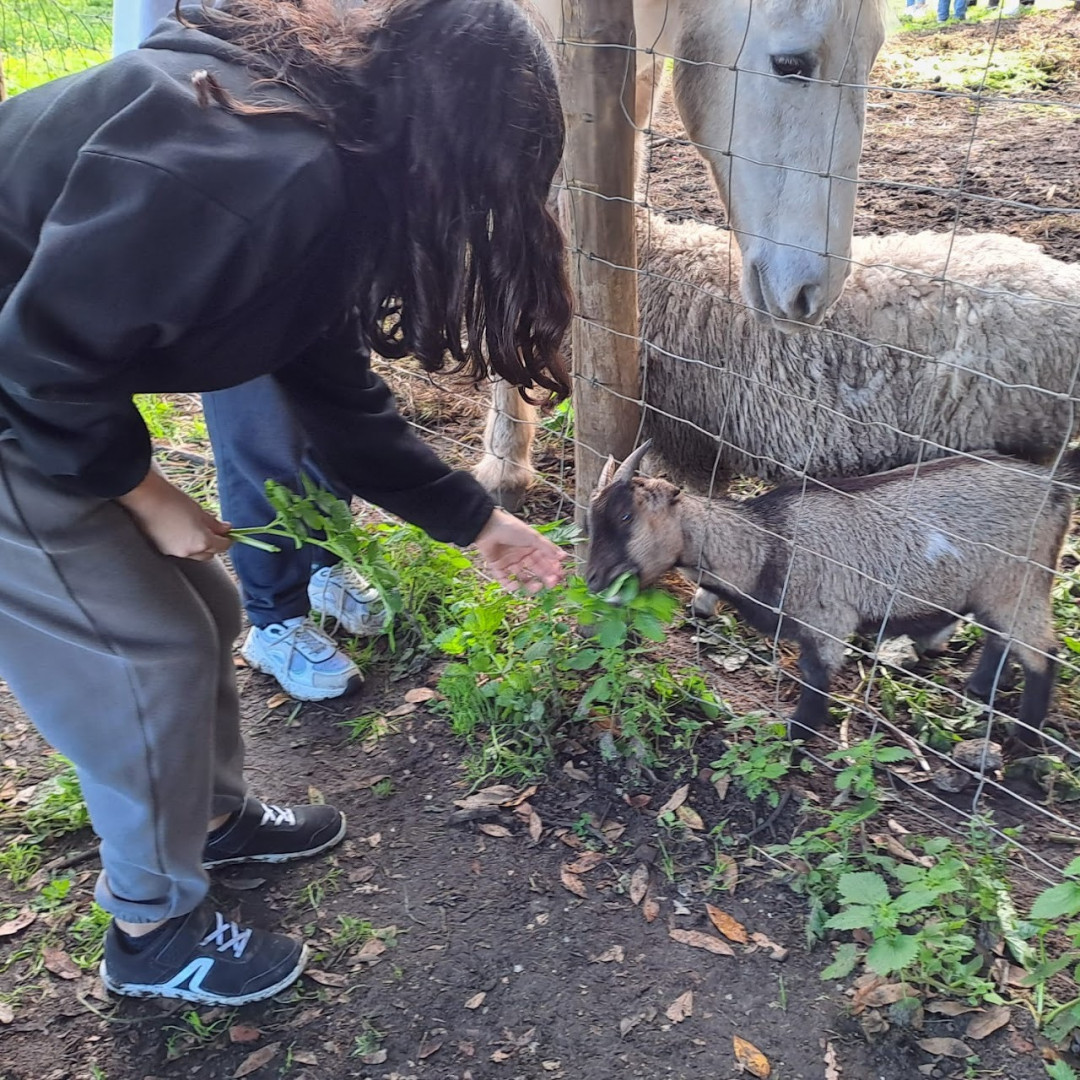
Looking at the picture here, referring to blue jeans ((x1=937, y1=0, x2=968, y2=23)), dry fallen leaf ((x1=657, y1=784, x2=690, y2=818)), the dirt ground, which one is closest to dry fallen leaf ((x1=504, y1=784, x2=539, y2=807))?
the dirt ground

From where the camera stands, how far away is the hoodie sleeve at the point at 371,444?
Answer: 219 cm

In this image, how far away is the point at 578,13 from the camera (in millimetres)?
2383

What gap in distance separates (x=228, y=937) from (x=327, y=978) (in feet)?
0.83

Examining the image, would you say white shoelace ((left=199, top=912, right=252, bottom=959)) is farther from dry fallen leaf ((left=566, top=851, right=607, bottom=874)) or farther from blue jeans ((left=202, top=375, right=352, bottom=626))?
blue jeans ((left=202, top=375, right=352, bottom=626))

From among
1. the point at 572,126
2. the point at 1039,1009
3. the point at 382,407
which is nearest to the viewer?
the point at 1039,1009

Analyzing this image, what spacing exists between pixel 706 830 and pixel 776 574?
75 cm

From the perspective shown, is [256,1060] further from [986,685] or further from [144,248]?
[986,685]

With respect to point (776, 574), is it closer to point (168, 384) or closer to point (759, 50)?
point (759, 50)

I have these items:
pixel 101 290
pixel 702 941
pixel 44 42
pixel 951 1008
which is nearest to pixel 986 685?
pixel 951 1008

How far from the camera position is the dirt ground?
2.13 m

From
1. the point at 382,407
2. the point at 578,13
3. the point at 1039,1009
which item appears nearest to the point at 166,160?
the point at 382,407

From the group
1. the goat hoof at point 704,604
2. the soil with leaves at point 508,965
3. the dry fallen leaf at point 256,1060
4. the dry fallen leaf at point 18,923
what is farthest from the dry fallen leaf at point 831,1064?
the dry fallen leaf at point 18,923

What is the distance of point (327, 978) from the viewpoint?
2352 mm

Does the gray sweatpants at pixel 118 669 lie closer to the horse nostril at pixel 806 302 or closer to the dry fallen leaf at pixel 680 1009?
the dry fallen leaf at pixel 680 1009
